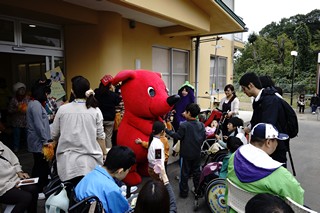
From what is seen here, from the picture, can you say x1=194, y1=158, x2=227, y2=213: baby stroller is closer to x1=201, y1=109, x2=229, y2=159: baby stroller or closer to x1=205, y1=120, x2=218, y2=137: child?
x1=201, y1=109, x2=229, y2=159: baby stroller

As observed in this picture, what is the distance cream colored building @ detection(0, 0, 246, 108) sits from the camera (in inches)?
203

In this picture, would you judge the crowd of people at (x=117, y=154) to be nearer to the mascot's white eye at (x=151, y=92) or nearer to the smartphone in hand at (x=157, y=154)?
the smartphone in hand at (x=157, y=154)

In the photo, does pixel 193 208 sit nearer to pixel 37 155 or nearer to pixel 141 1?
pixel 37 155

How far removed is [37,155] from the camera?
3.65 meters

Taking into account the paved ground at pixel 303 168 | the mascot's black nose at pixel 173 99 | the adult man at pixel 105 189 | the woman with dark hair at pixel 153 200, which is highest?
the mascot's black nose at pixel 173 99

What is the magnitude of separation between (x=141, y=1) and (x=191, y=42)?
5078 mm

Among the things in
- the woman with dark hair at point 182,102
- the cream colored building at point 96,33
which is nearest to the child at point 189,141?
the woman with dark hair at point 182,102

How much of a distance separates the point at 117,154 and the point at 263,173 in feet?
3.90

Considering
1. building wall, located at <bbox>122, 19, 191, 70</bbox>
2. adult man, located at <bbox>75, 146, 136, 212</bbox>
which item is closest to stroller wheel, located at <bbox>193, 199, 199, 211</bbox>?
adult man, located at <bbox>75, 146, 136, 212</bbox>

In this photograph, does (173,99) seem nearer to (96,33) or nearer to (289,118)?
(289,118)

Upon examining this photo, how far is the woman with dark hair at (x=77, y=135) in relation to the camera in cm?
263

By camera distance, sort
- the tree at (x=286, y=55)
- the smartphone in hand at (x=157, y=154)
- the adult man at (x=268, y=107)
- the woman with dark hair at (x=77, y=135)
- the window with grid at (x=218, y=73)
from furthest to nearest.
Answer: the tree at (x=286, y=55) < the window with grid at (x=218, y=73) < the smartphone in hand at (x=157, y=154) < the adult man at (x=268, y=107) < the woman with dark hair at (x=77, y=135)

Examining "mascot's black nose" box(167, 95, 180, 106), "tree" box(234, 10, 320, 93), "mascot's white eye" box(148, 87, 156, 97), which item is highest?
"tree" box(234, 10, 320, 93)

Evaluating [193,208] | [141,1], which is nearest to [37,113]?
[193,208]
